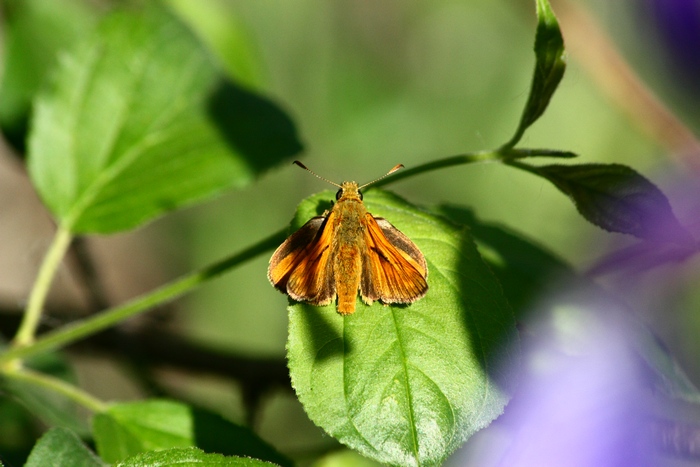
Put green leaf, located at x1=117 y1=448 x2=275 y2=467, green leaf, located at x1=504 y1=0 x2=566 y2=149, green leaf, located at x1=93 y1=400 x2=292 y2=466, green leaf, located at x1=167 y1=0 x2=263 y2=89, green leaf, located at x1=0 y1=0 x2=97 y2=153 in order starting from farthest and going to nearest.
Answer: green leaf, located at x1=167 y1=0 x2=263 y2=89 < green leaf, located at x1=0 y1=0 x2=97 y2=153 < green leaf, located at x1=93 y1=400 x2=292 y2=466 < green leaf, located at x1=504 y1=0 x2=566 y2=149 < green leaf, located at x1=117 y1=448 x2=275 y2=467

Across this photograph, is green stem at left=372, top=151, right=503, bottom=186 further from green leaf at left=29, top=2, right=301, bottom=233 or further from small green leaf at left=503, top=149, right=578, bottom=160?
green leaf at left=29, top=2, right=301, bottom=233

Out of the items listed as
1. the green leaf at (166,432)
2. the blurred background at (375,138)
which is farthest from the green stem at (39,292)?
the blurred background at (375,138)

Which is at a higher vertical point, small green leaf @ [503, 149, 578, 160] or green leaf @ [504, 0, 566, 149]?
green leaf @ [504, 0, 566, 149]

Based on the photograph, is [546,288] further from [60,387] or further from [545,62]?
[60,387]

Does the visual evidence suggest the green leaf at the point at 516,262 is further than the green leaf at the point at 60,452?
Yes

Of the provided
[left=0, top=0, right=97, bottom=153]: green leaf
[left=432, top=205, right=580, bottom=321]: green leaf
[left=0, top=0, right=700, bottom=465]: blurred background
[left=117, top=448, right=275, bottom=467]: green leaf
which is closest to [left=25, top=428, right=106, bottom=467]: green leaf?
[left=117, top=448, right=275, bottom=467]: green leaf

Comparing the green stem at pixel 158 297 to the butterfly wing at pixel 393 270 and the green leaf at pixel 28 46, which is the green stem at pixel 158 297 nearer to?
the butterfly wing at pixel 393 270
